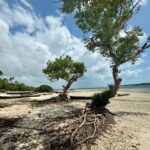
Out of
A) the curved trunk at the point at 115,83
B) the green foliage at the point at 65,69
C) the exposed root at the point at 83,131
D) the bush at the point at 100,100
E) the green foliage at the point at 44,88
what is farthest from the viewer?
the green foliage at the point at 44,88

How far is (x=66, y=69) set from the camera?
38.2 meters

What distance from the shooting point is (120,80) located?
20.6m

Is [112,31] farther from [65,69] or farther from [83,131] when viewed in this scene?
[65,69]

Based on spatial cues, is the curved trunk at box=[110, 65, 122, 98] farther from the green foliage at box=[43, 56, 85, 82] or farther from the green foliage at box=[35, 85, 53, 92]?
the green foliage at box=[35, 85, 53, 92]

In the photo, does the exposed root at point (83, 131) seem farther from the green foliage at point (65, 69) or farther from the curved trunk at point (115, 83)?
the green foliage at point (65, 69)

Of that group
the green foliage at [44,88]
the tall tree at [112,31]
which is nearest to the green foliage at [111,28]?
the tall tree at [112,31]

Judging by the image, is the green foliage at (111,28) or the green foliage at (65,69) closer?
the green foliage at (111,28)

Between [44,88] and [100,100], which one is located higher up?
[44,88]

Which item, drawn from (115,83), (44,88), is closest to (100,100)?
(115,83)

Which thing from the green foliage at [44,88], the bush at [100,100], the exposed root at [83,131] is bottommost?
the exposed root at [83,131]

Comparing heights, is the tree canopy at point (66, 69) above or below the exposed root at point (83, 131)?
above

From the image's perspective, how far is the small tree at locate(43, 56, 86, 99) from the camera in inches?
1487

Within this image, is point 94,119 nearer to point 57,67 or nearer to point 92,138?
point 92,138

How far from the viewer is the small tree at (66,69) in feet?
124
